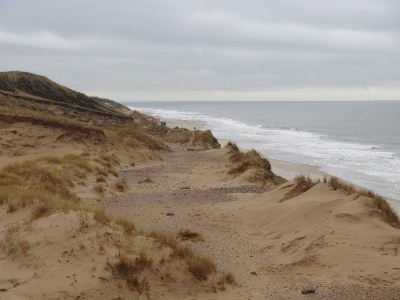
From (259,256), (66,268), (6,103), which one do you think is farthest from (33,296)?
(6,103)

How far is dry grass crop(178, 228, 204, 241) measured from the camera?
10578mm

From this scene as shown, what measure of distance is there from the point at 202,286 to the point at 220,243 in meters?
3.29

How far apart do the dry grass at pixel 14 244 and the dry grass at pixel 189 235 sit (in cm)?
380

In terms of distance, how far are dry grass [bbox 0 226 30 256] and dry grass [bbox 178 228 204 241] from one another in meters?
3.80

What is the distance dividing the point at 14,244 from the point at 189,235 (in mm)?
4201

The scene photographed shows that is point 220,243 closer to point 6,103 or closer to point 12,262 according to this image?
point 12,262

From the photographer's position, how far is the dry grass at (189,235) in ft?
34.7

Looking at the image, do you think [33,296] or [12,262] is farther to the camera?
[12,262]

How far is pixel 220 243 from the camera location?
10.5 metres

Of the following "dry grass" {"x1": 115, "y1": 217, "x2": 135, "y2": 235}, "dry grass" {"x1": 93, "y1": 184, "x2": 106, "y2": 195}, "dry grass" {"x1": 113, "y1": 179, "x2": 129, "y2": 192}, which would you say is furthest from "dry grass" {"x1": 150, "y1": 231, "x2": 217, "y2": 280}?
"dry grass" {"x1": 113, "y1": 179, "x2": 129, "y2": 192}

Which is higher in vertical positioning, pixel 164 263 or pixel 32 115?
pixel 32 115

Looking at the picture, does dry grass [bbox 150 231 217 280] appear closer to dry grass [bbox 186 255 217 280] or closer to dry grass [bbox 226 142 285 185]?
dry grass [bbox 186 255 217 280]

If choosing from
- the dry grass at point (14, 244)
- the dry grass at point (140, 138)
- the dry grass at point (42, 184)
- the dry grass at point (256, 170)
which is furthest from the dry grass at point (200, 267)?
the dry grass at point (140, 138)

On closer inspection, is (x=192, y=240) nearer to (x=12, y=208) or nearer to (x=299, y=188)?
(x=12, y=208)
